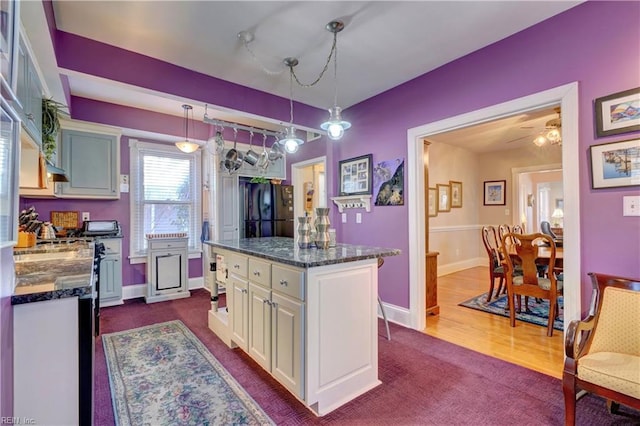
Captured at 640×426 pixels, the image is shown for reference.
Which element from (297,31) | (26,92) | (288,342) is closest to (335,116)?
(297,31)

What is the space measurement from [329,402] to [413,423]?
0.50 meters

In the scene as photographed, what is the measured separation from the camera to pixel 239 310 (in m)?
2.46

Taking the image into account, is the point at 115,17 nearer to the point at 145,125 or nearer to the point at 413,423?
the point at 145,125

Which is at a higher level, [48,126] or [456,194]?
[48,126]

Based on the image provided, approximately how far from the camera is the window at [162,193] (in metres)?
4.39

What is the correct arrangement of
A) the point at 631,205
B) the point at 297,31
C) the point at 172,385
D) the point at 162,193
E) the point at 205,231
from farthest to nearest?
the point at 205,231 → the point at 162,193 → the point at 297,31 → the point at 172,385 → the point at 631,205

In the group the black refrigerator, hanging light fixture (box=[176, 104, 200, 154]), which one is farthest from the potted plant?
the black refrigerator

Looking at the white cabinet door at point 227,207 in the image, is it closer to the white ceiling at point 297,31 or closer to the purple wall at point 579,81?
the white ceiling at point 297,31

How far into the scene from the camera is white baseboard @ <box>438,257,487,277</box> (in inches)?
229

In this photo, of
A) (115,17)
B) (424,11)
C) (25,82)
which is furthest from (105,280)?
(424,11)

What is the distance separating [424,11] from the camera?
2105 millimetres

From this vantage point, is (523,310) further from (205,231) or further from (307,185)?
(205,231)

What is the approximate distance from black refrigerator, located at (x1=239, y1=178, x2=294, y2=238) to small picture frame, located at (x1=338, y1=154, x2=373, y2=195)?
1305mm

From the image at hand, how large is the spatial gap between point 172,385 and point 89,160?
3.22 meters
